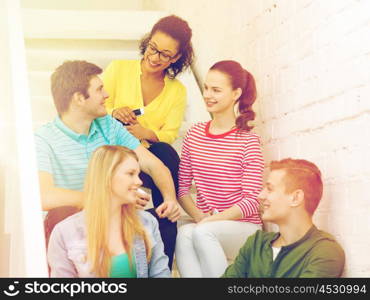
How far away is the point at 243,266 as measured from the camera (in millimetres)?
2896

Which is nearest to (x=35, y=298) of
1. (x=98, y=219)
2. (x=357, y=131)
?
(x=98, y=219)

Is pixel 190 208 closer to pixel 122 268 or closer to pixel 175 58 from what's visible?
pixel 122 268

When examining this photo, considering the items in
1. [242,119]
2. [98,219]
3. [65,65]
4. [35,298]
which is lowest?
[35,298]

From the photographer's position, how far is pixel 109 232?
2.83 meters

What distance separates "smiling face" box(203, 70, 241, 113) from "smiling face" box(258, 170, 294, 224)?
421 mm

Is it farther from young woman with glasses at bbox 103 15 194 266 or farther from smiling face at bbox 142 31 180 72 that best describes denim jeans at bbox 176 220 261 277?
smiling face at bbox 142 31 180 72

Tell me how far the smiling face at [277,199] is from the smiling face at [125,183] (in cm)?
48

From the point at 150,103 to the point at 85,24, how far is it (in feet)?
3.30

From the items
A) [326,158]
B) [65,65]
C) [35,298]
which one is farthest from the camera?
[65,65]

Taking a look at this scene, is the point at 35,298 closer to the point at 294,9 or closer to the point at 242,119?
the point at 242,119

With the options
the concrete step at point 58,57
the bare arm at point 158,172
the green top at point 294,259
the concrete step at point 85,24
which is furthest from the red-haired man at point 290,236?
the concrete step at point 85,24

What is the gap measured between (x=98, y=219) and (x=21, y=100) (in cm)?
52

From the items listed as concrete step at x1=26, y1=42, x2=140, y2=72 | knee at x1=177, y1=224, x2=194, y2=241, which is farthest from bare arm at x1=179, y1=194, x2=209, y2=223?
concrete step at x1=26, y1=42, x2=140, y2=72

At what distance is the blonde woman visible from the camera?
9.12 ft
